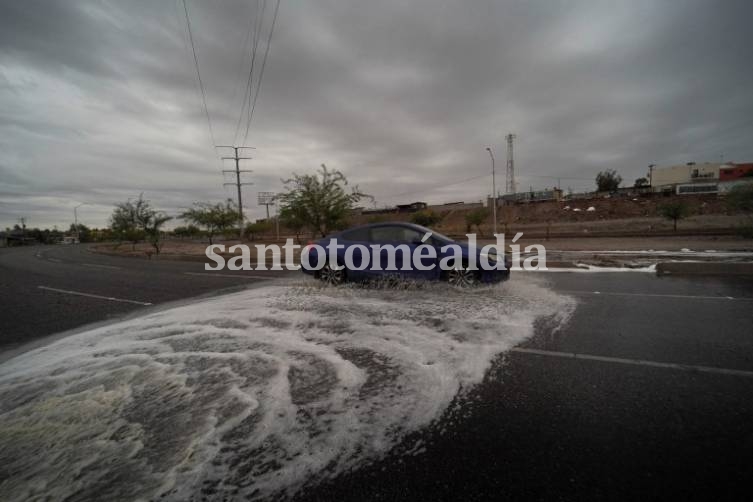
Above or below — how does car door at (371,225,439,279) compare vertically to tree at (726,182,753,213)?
below

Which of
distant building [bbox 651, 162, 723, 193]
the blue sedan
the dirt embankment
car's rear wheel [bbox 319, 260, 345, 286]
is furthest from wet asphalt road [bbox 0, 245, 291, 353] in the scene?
distant building [bbox 651, 162, 723, 193]

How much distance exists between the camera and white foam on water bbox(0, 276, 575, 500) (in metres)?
1.70

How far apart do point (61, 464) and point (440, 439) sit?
216 cm

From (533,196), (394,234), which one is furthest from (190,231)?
(533,196)

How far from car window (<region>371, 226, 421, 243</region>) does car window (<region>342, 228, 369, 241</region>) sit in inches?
6.3

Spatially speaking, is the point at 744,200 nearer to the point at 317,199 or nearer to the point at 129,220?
the point at 317,199

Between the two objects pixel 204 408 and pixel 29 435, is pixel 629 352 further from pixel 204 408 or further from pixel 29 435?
pixel 29 435

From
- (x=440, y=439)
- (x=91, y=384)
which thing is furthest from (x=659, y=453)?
(x=91, y=384)

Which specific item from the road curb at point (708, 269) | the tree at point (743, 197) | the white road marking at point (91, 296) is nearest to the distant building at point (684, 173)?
the tree at point (743, 197)

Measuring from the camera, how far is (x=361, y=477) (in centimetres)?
165

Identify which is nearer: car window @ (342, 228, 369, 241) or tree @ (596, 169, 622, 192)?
car window @ (342, 228, 369, 241)

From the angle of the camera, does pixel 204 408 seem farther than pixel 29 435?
Yes

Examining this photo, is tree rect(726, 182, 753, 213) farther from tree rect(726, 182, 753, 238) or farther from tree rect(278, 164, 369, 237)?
tree rect(278, 164, 369, 237)

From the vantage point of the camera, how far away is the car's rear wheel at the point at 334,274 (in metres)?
6.93
